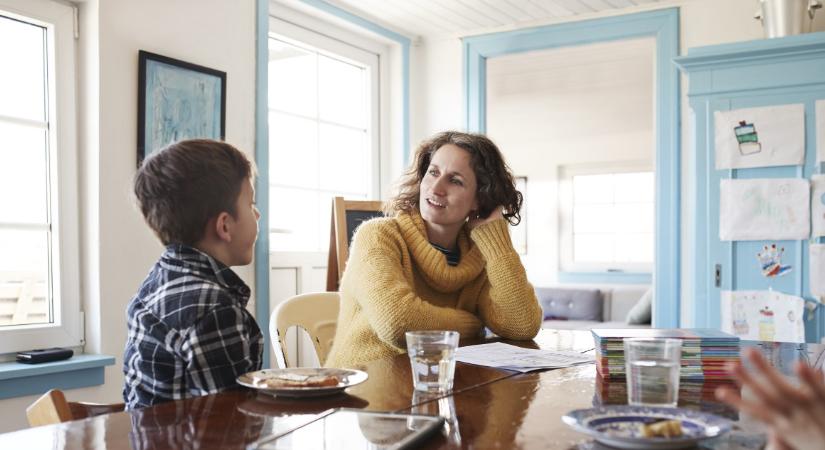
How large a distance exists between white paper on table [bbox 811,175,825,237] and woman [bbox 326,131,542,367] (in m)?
1.42

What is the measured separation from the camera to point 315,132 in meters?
4.07

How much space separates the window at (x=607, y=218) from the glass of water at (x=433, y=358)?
6.06m

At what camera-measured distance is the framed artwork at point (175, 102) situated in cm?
292

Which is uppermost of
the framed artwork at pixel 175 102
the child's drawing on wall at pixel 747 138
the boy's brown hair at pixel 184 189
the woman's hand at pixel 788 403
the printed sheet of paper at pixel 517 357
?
the framed artwork at pixel 175 102

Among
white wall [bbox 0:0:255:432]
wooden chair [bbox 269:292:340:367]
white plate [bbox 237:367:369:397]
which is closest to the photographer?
white plate [bbox 237:367:369:397]

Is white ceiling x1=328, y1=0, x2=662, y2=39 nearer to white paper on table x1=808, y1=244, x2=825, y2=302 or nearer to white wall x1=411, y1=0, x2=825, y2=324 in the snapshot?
white wall x1=411, y1=0, x2=825, y2=324

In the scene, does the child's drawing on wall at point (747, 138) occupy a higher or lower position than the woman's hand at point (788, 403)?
higher

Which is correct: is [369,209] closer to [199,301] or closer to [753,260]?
[753,260]

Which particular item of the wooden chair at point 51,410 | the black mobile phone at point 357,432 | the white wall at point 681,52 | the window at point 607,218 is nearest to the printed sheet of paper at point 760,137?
the white wall at point 681,52

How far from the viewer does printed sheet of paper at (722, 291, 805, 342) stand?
3051 millimetres

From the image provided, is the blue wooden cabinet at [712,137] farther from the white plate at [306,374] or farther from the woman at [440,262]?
the white plate at [306,374]

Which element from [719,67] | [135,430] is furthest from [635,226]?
[135,430]

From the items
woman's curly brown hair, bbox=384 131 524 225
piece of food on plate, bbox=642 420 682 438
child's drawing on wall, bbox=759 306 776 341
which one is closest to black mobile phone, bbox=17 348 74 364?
woman's curly brown hair, bbox=384 131 524 225

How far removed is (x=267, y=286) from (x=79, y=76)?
124 centimetres
